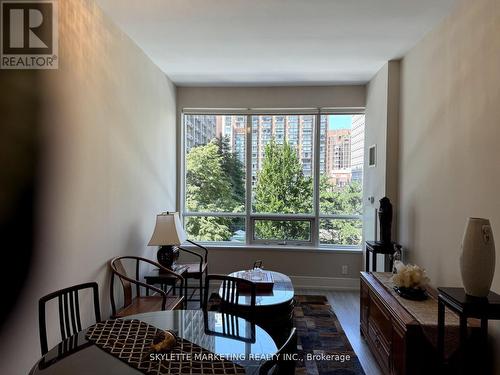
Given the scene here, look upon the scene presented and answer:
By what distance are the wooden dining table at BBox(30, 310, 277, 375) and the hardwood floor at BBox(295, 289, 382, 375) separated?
1.41m

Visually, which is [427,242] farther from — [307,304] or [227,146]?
[227,146]

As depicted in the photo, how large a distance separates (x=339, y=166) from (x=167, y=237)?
2817 mm

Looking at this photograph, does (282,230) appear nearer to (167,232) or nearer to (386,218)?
→ (386,218)

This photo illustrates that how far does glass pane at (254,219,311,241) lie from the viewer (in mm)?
5008

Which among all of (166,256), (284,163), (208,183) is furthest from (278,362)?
(208,183)

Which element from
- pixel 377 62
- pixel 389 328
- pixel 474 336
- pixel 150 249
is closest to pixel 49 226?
pixel 150 249

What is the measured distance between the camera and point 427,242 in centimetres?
307

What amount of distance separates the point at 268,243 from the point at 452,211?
2.84 meters

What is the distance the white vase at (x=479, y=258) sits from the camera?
175 centimetres

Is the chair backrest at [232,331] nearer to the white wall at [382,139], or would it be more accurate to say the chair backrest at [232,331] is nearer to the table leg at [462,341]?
the table leg at [462,341]

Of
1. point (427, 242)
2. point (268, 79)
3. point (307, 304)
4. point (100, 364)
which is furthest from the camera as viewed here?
point (268, 79)

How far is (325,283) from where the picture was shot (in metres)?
4.85

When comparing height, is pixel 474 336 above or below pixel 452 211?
below

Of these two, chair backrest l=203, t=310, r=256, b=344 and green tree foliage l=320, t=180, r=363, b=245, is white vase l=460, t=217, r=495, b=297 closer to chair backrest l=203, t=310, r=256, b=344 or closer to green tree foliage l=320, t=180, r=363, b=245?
chair backrest l=203, t=310, r=256, b=344
